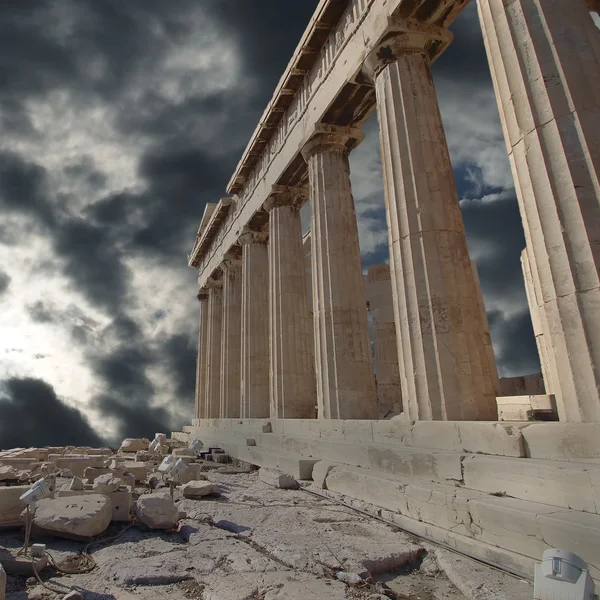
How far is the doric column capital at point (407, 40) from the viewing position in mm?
8922

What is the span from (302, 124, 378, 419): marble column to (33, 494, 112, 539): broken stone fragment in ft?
19.1

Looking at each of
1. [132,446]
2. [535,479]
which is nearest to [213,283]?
[132,446]

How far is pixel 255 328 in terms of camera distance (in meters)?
17.6

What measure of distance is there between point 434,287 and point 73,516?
6.07 m

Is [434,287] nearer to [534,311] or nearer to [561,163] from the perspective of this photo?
[561,163]

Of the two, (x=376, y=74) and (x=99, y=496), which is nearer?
(x=99, y=496)

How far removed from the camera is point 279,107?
15219mm

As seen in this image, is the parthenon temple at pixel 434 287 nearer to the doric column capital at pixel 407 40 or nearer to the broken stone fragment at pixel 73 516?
the doric column capital at pixel 407 40

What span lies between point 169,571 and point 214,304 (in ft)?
74.4

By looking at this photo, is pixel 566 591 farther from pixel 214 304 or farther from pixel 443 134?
pixel 214 304

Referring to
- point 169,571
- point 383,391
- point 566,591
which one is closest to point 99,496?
point 169,571

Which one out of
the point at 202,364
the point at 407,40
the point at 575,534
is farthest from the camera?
the point at 202,364

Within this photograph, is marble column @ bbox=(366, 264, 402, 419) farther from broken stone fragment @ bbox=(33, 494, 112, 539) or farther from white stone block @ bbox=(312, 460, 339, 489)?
broken stone fragment @ bbox=(33, 494, 112, 539)

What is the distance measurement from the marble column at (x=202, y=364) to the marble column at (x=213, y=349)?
1.73ft
